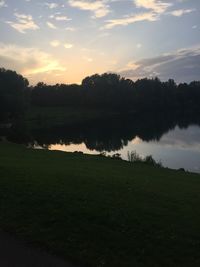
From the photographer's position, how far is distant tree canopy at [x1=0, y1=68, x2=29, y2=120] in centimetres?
7556

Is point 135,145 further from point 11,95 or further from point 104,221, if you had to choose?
point 104,221

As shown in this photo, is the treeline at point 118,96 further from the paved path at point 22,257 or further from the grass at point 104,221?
the paved path at point 22,257

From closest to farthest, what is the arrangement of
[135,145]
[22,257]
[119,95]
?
[22,257], [135,145], [119,95]

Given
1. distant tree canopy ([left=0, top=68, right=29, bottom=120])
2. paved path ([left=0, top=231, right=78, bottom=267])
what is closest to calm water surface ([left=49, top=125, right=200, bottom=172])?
distant tree canopy ([left=0, top=68, right=29, bottom=120])

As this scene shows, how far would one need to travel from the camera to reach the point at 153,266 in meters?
6.99

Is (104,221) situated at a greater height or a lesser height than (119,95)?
lesser

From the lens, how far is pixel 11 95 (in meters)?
77.1

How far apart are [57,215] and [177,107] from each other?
139981 millimetres

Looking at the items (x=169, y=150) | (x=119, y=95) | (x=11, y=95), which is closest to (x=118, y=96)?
(x=119, y=95)

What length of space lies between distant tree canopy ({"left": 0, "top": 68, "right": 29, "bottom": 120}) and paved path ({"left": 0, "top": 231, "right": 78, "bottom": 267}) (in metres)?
68.8

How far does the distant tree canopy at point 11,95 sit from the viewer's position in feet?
248

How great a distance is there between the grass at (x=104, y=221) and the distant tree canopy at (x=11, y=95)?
208ft

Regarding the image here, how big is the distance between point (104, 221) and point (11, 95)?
7045 cm

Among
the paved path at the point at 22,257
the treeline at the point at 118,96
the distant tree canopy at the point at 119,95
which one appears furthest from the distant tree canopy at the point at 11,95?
the paved path at the point at 22,257
